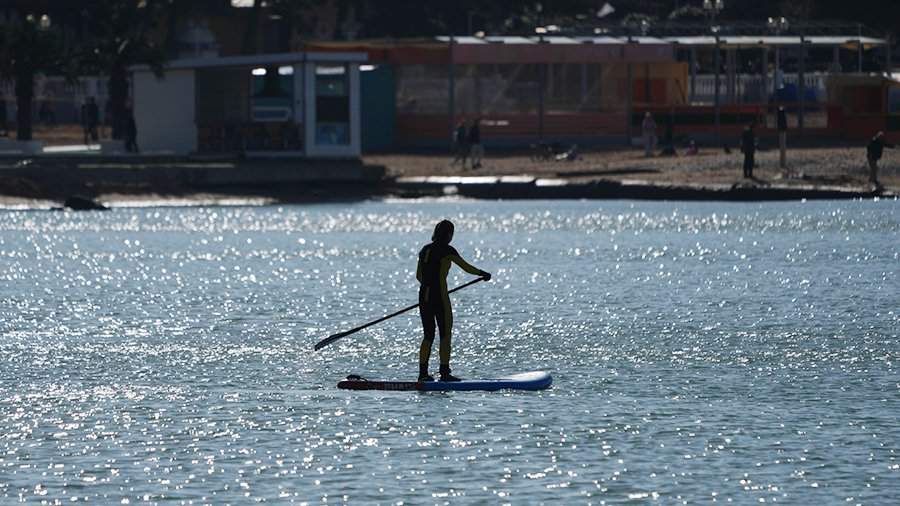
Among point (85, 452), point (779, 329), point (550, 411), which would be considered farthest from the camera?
point (779, 329)

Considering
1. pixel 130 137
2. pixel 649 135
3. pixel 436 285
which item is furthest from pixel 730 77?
pixel 436 285

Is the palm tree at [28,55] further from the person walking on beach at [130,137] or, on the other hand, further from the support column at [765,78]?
the support column at [765,78]

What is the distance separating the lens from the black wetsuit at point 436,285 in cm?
2286

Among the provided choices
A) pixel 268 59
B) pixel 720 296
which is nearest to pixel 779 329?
pixel 720 296

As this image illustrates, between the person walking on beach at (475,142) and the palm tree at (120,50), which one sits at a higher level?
the palm tree at (120,50)

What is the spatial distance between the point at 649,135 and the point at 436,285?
154 ft

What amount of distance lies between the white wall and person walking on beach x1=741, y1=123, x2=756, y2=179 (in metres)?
18.4

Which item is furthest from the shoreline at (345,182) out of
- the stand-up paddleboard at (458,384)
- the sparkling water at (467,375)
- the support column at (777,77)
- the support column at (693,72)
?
the stand-up paddleboard at (458,384)

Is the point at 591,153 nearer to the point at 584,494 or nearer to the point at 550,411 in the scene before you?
the point at 550,411

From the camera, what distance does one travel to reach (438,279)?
23.0 metres

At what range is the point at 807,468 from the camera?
Answer: 19.4 metres

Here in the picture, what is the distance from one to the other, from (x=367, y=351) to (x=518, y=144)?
47.0m

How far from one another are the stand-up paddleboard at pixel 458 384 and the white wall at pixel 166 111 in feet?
141

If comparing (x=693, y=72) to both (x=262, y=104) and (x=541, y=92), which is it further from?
(x=262, y=104)
